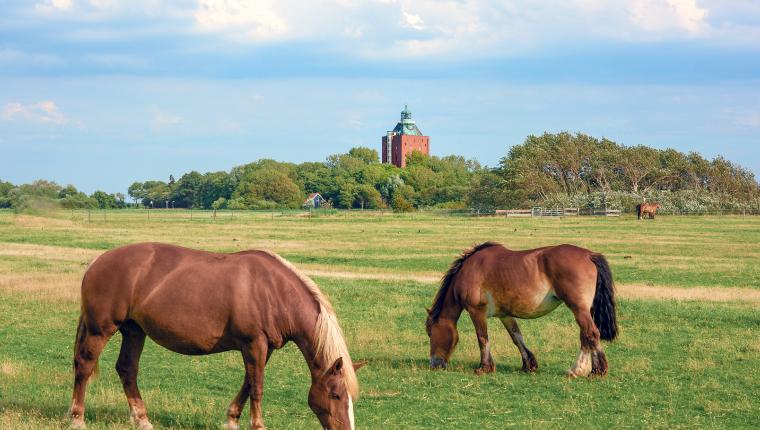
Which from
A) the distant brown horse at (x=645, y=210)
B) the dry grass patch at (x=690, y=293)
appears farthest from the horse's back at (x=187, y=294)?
the distant brown horse at (x=645, y=210)

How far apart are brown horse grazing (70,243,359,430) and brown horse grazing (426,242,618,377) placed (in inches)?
170

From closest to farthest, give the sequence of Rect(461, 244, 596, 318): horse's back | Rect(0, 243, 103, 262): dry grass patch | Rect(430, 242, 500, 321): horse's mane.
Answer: Rect(461, 244, 596, 318): horse's back, Rect(430, 242, 500, 321): horse's mane, Rect(0, 243, 103, 262): dry grass patch

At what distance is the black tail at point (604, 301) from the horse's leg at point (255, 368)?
5602mm

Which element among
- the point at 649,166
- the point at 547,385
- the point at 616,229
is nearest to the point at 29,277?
the point at 547,385

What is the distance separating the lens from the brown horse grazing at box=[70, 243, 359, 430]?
7.79 m

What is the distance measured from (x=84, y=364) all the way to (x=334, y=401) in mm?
2758

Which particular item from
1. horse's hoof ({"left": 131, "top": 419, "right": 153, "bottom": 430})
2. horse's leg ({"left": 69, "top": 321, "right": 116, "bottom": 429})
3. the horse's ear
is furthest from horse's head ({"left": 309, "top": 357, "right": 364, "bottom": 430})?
horse's leg ({"left": 69, "top": 321, "right": 116, "bottom": 429})

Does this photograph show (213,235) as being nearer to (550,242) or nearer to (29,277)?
(550,242)

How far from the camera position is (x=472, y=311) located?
11.8m

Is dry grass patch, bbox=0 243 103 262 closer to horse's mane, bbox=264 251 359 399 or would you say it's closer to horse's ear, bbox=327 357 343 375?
horse's mane, bbox=264 251 359 399

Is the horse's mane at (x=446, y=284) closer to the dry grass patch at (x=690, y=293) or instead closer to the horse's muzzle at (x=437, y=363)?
the horse's muzzle at (x=437, y=363)

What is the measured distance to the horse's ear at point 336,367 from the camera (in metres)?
7.12

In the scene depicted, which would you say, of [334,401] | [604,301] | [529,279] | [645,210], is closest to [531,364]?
[529,279]

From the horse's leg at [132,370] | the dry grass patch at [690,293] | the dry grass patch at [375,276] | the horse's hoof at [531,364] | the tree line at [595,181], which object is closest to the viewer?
the horse's leg at [132,370]
